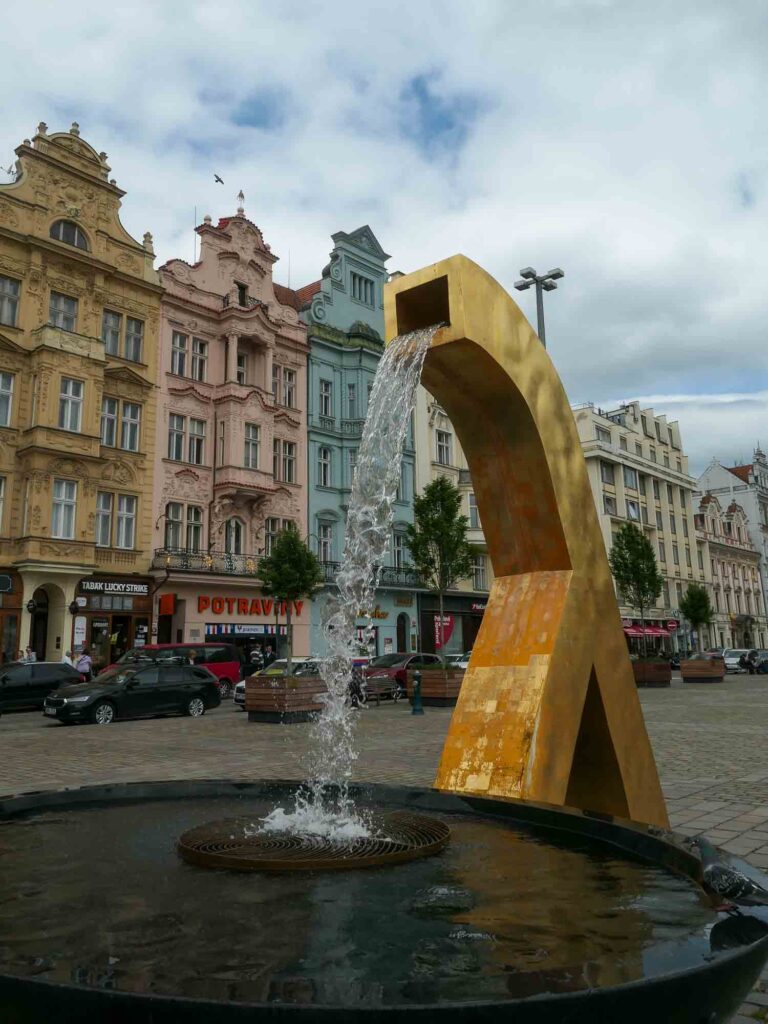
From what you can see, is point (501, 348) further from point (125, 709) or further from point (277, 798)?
point (125, 709)

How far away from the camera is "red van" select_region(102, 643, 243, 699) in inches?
1032

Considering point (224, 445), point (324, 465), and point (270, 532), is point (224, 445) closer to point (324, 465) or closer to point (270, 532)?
point (270, 532)

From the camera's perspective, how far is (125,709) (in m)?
20.0

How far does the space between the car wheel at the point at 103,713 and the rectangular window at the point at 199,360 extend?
61.0 ft

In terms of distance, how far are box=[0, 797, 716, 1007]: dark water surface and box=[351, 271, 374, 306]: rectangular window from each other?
137ft

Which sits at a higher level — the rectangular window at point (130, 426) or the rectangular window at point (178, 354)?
the rectangular window at point (178, 354)

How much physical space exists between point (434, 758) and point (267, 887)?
8.89m

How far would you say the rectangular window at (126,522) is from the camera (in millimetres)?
31547

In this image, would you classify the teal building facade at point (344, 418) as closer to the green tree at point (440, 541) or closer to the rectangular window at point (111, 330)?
the rectangular window at point (111, 330)

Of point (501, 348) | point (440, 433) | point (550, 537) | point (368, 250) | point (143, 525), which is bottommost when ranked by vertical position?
point (550, 537)

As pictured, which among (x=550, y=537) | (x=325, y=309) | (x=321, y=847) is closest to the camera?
(x=321, y=847)

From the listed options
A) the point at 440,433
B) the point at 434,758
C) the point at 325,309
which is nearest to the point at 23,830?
the point at 434,758

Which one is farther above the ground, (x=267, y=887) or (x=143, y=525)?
(x=143, y=525)

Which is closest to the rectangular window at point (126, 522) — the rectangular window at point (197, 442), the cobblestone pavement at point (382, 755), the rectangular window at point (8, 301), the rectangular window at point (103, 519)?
the rectangular window at point (103, 519)
